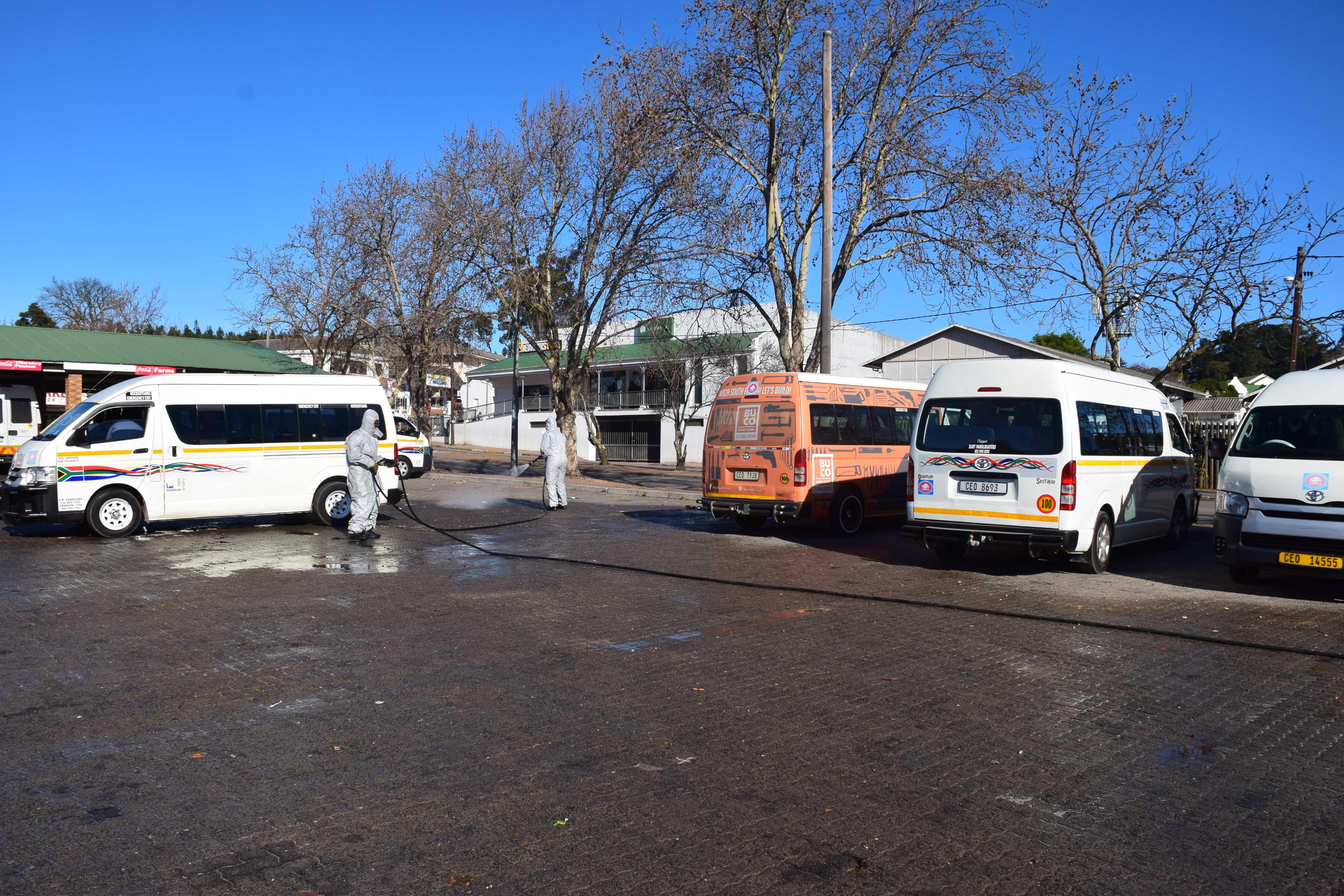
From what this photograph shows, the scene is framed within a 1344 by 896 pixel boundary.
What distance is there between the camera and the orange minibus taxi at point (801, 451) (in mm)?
14219

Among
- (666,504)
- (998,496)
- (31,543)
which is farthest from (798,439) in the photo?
(31,543)

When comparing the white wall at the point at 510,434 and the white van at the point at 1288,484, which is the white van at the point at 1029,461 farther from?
the white wall at the point at 510,434

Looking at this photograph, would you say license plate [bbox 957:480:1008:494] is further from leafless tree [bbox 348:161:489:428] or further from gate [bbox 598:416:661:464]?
gate [bbox 598:416:661:464]

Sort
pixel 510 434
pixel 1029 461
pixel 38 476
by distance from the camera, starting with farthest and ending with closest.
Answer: pixel 510 434, pixel 38 476, pixel 1029 461

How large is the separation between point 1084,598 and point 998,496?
5.24ft

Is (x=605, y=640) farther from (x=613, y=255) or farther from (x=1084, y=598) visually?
(x=613, y=255)

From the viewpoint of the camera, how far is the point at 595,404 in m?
49.8

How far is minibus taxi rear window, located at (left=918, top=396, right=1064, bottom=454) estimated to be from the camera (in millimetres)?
10547

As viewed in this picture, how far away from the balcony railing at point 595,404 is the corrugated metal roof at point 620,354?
183 cm

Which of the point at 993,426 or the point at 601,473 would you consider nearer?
the point at 993,426

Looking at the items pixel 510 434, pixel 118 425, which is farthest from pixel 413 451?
pixel 510 434

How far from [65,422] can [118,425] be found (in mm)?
693

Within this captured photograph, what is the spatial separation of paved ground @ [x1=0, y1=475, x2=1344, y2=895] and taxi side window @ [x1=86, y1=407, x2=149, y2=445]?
14.4 feet

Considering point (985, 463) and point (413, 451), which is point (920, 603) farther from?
point (413, 451)
